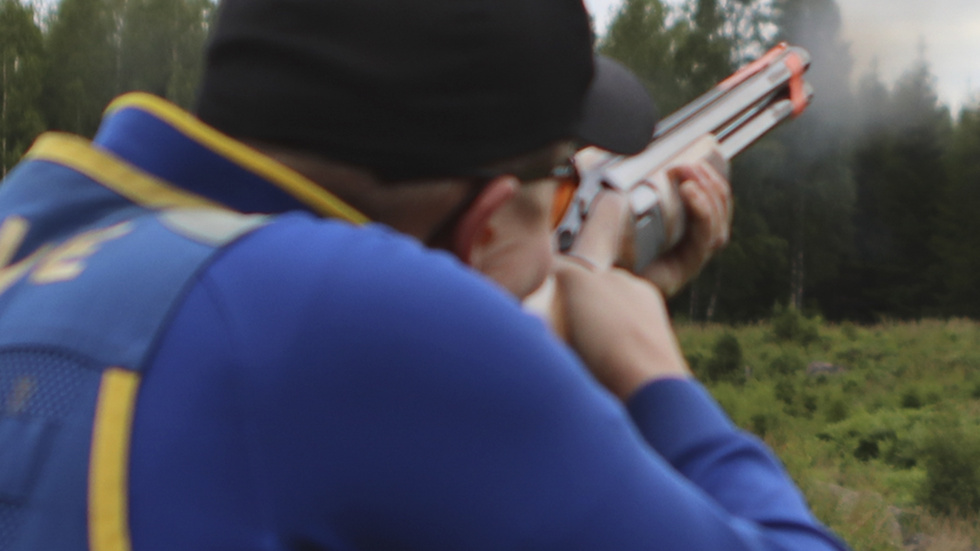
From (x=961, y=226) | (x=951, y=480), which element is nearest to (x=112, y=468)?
(x=951, y=480)

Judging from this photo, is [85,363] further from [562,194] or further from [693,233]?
[693,233]

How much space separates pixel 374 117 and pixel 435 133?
70 millimetres

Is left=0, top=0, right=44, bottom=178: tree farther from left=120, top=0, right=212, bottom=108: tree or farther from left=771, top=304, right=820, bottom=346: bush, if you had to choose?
left=771, top=304, right=820, bottom=346: bush

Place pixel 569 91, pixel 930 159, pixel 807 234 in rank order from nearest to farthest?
pixel 569 91
pixel 807 234
pixel 930 159

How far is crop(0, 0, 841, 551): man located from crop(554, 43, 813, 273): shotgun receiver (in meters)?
0.59

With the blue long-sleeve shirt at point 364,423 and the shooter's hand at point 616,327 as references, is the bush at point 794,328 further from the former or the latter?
→ the blue long-sleeve shirt at point 364,423

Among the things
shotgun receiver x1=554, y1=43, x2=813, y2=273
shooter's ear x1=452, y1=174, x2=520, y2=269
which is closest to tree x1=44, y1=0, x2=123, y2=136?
shotgun receiver x1=554, y1=43, x2=813, y2=273

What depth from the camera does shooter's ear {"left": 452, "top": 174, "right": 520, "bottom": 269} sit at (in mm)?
1090

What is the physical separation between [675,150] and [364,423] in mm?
2050

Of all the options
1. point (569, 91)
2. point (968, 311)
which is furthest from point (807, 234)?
point (569, 91)

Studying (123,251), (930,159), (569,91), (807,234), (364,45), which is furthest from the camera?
(930,159)

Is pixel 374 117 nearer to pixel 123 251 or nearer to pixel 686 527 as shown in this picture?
pixel 123 251

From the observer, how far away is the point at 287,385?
0.69 meters

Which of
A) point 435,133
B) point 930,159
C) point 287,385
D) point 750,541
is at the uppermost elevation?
point 435,133
